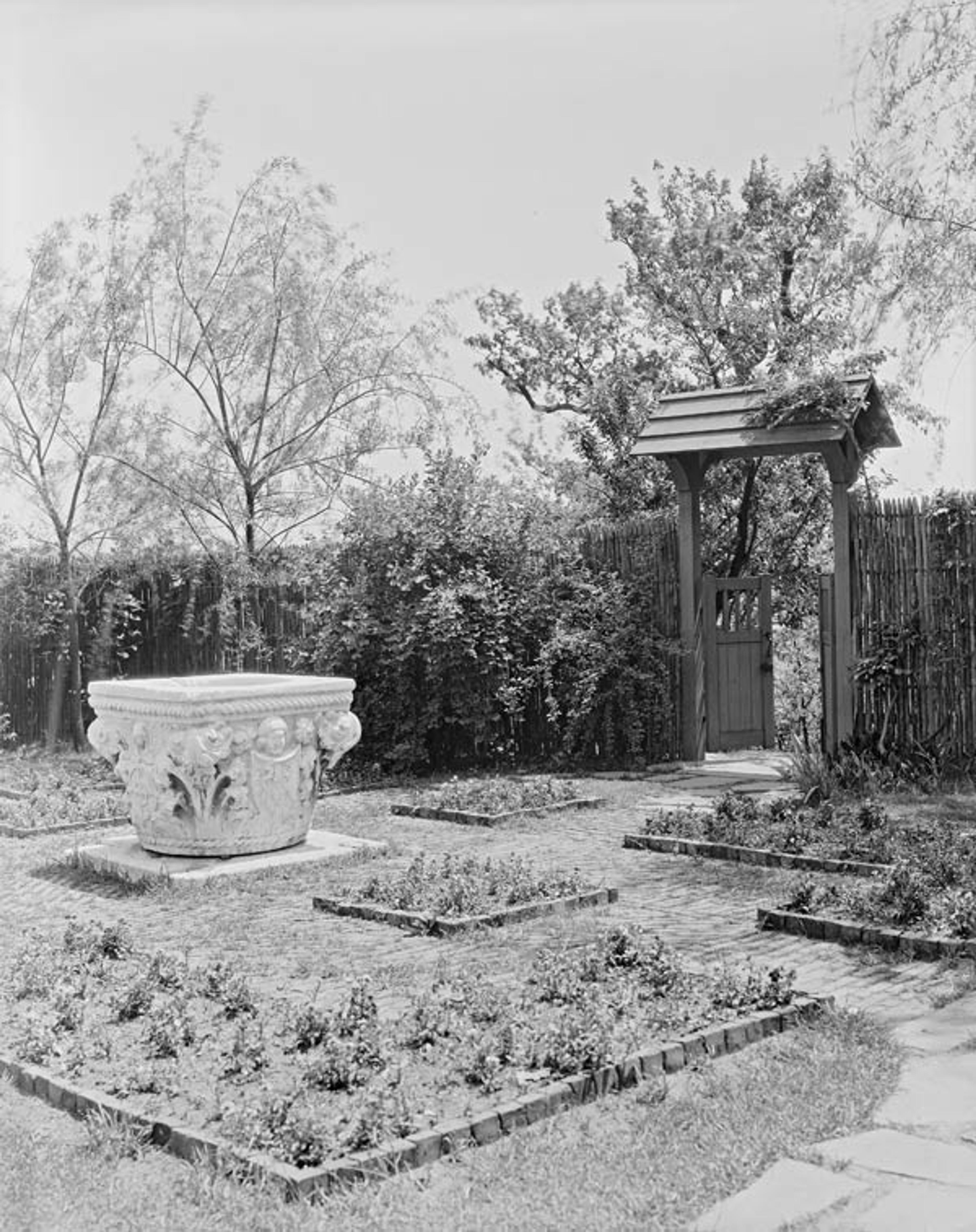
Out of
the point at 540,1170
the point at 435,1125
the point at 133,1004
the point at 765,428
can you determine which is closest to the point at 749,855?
the point at 133,1004

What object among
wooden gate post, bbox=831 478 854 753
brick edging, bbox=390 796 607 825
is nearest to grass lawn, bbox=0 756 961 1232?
brick edging, bbox=390 796 607 825

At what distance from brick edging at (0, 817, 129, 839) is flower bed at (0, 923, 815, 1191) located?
4.61m

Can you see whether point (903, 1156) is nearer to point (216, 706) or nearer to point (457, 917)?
point (457, 917)

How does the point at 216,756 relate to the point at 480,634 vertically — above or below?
→ below

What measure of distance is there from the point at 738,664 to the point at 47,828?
688 cm

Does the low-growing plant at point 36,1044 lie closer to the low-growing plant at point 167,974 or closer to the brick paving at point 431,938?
the low-growing plant at point 167,974

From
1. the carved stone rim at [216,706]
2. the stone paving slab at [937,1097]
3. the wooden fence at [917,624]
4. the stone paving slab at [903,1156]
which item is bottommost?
the stone paving slab at [903,1156]

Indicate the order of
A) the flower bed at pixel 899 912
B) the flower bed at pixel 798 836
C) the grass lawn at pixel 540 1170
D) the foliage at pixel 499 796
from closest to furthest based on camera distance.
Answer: the grass lawn at pixel 540 1170, the flower bed at pixel 899 912, the flower bed at pixel 798 836, the foliage at pixel 499 796

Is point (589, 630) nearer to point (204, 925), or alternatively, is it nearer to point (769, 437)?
point (769, 437)

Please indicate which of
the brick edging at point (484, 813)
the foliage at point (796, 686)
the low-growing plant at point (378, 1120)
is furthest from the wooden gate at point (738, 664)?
the low-growing plant at point (378, 1120)

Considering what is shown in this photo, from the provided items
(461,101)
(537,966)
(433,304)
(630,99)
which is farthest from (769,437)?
(537,966)

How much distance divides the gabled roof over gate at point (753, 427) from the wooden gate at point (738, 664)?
4.51ft

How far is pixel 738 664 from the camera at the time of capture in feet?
45.9

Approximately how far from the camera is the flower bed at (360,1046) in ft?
12.4
